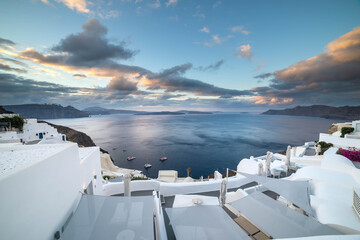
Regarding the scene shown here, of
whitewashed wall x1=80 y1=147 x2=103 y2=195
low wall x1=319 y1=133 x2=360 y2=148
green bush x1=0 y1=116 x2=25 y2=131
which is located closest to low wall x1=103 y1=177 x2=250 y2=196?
whitewashed wall x1=80 y1=147 x2=103 y2=195

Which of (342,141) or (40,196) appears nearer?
(40,196)

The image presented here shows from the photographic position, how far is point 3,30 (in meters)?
12.3

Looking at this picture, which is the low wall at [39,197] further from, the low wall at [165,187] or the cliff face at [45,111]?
the cliff face at [45,111]

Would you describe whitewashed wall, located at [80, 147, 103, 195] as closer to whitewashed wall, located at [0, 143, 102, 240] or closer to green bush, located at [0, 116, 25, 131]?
whitewashed wall, located at [0, 143, 102, 240]

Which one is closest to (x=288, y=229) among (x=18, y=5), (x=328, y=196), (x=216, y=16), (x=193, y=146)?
(x=328, y=196)

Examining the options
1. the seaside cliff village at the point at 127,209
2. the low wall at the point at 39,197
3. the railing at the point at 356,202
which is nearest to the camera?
the low wall at the point at 39,197

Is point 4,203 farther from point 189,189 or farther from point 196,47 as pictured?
point 196,47

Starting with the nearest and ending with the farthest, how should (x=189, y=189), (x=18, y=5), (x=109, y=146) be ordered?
(x=189, y=189) → (x=18, y=5) → (x=109, y=146)

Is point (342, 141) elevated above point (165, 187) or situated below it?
above

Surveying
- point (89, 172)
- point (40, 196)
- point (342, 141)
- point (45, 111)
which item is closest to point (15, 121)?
point (89, 172)

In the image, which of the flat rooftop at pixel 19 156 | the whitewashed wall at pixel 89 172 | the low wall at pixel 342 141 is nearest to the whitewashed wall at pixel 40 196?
the flat rooftop at pixel 19 156

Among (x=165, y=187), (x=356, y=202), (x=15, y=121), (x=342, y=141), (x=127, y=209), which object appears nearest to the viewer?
(x=127, y=209)

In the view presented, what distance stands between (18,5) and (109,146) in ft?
185

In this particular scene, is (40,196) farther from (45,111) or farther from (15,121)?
(45,111)
